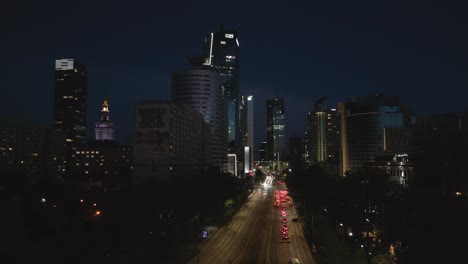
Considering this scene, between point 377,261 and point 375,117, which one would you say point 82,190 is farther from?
point 375,117

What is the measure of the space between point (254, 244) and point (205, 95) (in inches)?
4006

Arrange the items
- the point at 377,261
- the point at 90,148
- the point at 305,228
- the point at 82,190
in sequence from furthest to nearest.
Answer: the point at 90,148 → the point at 82,190 → the point at 305,228 → the point at 377,261

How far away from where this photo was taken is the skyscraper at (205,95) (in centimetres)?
14112

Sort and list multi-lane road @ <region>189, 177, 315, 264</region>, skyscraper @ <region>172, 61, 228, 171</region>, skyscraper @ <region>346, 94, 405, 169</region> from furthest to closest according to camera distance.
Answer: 1. skyscraper @ <region>172, 61, 228, 171</region>
2. skyscraper @ <region>346, 94, 405, 169</region>
3. multi-lane road @ <region>189, 177, 315, 264</region>

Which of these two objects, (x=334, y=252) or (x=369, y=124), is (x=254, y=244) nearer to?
(x=334, y=252)

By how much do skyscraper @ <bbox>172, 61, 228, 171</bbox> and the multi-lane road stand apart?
8099 centimetres

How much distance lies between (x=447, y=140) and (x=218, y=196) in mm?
38120

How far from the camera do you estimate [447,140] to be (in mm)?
56969

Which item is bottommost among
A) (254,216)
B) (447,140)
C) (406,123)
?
(254,216)

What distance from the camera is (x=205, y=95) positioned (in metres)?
144

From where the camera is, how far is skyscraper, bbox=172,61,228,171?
14112 cm

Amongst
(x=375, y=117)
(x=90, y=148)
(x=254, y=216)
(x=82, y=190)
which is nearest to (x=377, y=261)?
(x=254, y=216)

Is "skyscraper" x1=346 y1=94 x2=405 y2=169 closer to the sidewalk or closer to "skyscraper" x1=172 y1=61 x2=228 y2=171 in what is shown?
"skyscraper" x1=172 y1=61 x2=228 y2=171

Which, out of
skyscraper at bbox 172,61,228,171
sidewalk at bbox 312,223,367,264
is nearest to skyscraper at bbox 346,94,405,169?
skyscraper at bbox 172,61,228,171
